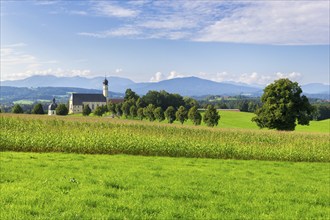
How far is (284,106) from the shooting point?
54.8m

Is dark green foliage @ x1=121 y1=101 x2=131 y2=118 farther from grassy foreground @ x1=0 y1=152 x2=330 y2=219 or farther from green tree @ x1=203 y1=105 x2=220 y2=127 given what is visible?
grassy foreground @ x1=0 y1=152 x2=330 y2=219

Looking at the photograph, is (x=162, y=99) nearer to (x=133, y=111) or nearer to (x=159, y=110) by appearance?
(x=133, y=111)

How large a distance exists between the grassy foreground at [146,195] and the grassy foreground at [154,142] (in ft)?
27.8

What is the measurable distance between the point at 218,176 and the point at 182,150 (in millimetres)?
10103

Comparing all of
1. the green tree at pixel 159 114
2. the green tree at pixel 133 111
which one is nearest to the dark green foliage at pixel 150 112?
the green tree at pixel 159 114

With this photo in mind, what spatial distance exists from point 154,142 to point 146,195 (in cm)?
1539

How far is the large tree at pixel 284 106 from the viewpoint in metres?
54.6

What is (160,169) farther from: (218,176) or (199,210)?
(199,210)

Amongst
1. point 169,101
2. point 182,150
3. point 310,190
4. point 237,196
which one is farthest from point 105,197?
point 169,101

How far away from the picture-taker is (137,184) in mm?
12164

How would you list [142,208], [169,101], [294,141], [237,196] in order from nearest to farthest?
[142,208]
[237,196]
[294,141]
[169,101]

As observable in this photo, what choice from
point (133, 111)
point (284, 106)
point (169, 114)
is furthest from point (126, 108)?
point (284, 106)

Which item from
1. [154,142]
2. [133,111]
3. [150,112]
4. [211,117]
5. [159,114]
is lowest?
[154,142]

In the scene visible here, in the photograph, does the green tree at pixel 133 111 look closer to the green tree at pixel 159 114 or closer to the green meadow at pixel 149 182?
the green tree at pixel 159 114
